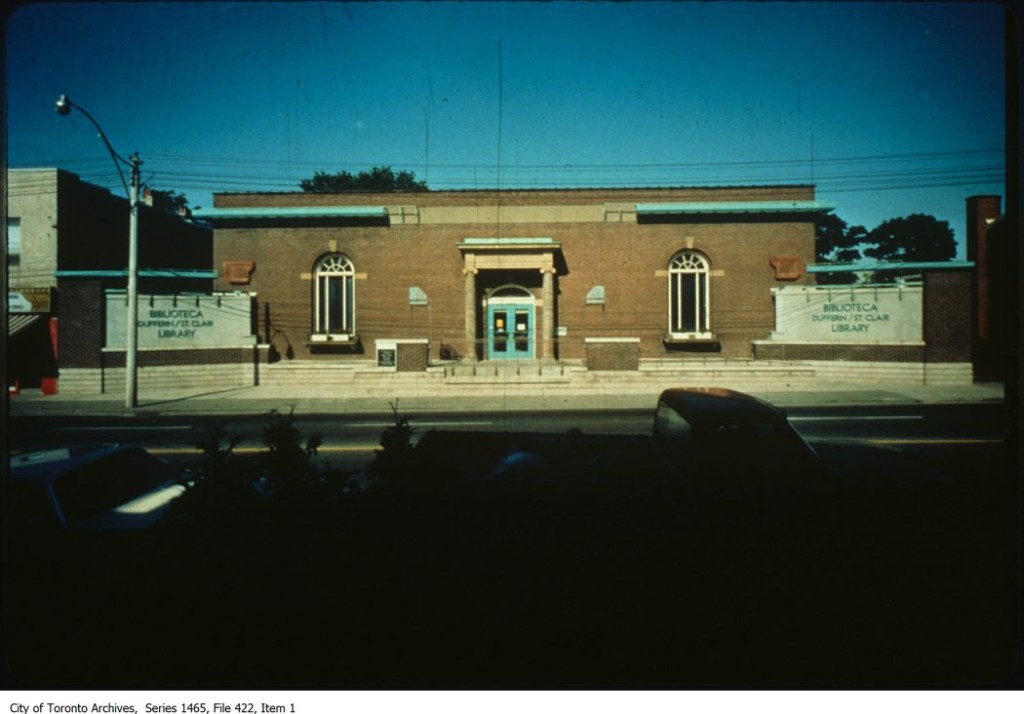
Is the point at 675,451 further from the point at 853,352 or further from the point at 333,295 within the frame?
the point at 333,295

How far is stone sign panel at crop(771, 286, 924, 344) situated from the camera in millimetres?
10391

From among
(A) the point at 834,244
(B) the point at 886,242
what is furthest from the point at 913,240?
(A) the point at 834,244

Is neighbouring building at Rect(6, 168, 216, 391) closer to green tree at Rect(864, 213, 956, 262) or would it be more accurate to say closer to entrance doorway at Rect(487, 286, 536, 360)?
entrance doorway at Rect(487, 286, 536, 360)

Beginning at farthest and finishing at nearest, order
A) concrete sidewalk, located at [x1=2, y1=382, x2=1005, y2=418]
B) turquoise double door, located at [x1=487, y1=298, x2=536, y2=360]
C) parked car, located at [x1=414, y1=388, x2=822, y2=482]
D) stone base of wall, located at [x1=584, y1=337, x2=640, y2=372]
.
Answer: turquoise double door, located at [x1=487, y1=298, x2=536, y2=360], stone base of wall, located at [x1=584, y1=337, x2=640, y2=372], concrete sidewalk, located at [x1=2, y1=382, x2=1005, y2=418], parked car, located at [x1=414, y1=388, x2=822, y2=482]

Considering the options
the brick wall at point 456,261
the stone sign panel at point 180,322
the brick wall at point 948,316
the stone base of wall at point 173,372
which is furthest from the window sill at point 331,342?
the brick wall at point 948,316

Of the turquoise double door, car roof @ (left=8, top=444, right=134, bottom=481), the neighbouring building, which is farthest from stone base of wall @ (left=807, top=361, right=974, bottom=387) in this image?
the neighbouring building

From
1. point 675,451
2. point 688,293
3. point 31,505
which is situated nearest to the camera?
point 31,505

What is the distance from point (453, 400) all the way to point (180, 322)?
30.9 feet

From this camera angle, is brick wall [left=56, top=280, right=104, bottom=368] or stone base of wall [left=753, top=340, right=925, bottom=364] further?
brick wall [left=56, top=280, right=104, bottom=368]

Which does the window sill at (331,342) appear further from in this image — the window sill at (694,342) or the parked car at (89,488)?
the parked car at (89,488)

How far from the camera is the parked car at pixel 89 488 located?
333cm

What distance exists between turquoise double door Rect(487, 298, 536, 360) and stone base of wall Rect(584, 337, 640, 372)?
651 cm

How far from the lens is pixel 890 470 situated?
4160 millimetres

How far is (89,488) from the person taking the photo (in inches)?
143
